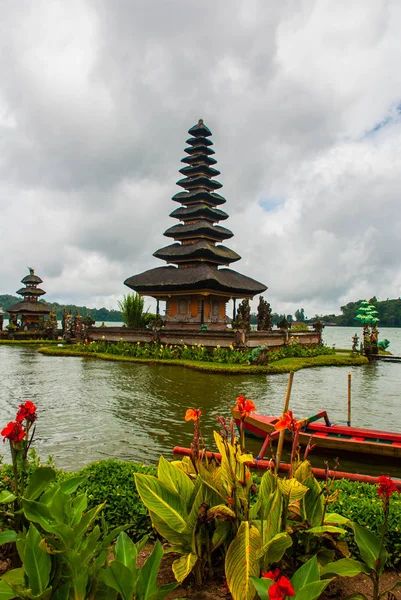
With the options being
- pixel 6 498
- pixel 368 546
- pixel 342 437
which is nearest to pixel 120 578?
pixel 6 498

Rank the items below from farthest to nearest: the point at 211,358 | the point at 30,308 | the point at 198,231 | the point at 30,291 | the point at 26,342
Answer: the point at 30,291 < the point at 30,308 < the point at 26,342 < the point at 198,231 < the point at 211,358

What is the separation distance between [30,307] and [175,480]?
1956 inches

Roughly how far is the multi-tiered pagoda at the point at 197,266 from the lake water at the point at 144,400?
31.6ft

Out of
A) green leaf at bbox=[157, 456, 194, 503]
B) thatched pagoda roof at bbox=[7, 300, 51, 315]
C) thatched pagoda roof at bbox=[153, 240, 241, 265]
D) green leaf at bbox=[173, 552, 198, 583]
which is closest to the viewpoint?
green leaf at bbox=[173, 552, 198, 583]

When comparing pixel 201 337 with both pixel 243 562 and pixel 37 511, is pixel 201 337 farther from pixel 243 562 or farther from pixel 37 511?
pixel 243 562

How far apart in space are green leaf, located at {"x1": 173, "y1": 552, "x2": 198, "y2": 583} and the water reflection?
4.91m

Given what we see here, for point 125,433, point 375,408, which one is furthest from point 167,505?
point 375,408

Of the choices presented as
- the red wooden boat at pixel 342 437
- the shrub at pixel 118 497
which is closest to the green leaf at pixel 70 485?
the shrub at pixel 118 497

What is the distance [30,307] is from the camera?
4925 cm

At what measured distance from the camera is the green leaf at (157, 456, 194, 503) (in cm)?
379

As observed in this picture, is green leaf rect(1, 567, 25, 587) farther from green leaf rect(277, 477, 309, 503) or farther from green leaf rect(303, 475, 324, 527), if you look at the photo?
Result: green leaf rect(303, 475, 324, 527)

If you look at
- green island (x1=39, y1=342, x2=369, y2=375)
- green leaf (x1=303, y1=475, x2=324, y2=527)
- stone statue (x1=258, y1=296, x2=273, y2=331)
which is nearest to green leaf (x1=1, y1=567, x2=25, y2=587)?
green leaf (x1=303, y1=475, x2=324, y2=527)

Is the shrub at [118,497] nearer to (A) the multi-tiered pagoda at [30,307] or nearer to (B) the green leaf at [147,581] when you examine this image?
(B) the green leaf at [147,581]

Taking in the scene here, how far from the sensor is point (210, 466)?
13.7 feet
